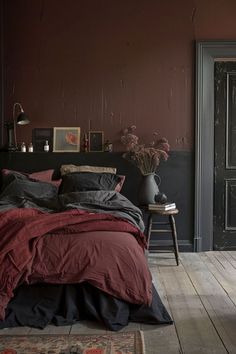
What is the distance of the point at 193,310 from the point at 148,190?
1.86 meters

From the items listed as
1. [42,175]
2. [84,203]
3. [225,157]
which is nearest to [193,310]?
[84,203]

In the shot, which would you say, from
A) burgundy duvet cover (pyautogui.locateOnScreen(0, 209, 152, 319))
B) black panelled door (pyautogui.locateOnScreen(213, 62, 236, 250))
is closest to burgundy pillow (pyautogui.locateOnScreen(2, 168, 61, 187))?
burgundy duvet cover (pyautogui.locateOnScreen(0, 209, 152, 319))

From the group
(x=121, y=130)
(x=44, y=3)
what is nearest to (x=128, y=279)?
(x=121, y=130)

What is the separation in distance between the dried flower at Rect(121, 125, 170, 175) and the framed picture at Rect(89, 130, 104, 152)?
0.93 feet

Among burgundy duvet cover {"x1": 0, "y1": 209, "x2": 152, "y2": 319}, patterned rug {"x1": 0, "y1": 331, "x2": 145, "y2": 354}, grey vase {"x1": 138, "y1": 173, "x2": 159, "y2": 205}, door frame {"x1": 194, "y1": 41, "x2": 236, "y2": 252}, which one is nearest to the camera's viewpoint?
patterned rug {"x1": 0, "y1": 331, "x2": 145, "y2": 354}

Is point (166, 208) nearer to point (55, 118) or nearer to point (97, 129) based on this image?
point (97, 129)

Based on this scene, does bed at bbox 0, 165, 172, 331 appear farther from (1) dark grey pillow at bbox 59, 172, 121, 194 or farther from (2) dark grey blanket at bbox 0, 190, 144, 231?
(1) dark grey pillow at bbox 59, 172, 121, 194

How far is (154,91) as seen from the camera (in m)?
5.38

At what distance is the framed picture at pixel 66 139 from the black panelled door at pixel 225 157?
1707mm

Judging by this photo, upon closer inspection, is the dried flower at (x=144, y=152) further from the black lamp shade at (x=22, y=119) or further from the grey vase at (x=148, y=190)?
the black lamp shade at (x=22, y=119)

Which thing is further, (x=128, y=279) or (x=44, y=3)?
(x=44, y=3)

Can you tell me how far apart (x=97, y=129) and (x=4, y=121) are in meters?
1.12

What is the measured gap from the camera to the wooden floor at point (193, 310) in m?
2.71

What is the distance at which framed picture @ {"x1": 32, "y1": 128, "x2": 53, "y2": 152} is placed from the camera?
5371 millimetres
